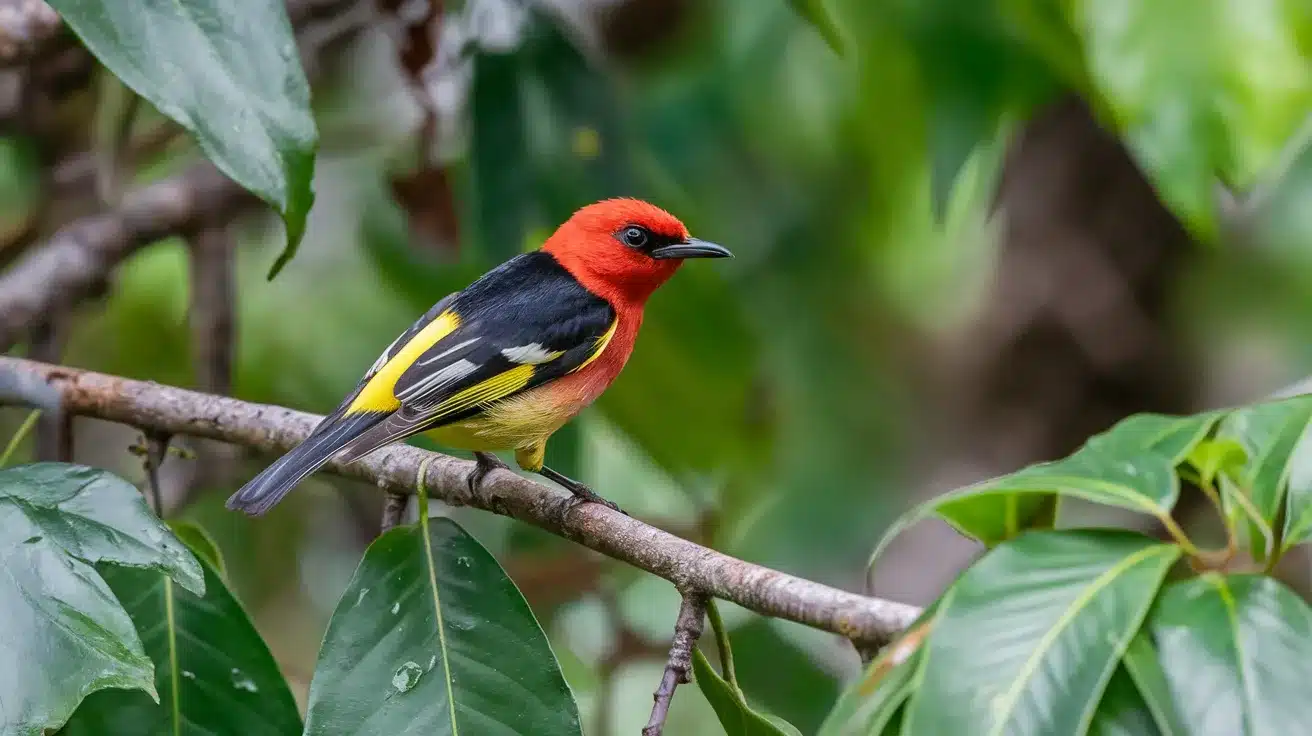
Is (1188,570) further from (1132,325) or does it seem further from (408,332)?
(1132,325)

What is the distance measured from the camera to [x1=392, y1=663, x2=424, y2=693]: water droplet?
6.50 feet

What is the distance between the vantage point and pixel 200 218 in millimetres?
3465

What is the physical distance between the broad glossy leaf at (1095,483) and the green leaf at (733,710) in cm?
27

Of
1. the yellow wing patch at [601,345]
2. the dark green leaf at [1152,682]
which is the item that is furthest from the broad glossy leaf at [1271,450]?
the yellow wing patch at [601,345]

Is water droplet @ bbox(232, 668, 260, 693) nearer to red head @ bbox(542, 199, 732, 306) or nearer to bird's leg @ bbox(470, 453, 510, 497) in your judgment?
bird's leg @ bbox(470, 453, 510, 497)

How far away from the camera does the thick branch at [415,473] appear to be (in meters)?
1.86

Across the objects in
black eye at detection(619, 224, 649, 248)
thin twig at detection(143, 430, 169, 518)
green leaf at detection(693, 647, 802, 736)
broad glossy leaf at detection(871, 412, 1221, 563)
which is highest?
black eye at detection(619, 224, 649, 248)

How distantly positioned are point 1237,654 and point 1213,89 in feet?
3.53

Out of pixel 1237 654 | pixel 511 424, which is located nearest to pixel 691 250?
pixel 511 424

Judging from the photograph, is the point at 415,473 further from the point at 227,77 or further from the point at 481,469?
the point at 227,77

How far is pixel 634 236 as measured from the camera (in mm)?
3312

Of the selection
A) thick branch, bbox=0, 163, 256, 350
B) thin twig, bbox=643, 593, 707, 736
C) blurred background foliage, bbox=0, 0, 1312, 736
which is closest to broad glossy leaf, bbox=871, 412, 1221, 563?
thin twig, bbox=643, 593, 707, 736

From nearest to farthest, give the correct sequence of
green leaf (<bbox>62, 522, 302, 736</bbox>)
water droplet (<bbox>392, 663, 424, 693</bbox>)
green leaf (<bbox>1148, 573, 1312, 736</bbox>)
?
green leaf (<bbox>1148, 573, 1312, 736</bbox>), water droplet (<bbox>392, 663, 424, 693</bbox>), green leaf (<bbox>62, 522, 302, 736</bbox>)

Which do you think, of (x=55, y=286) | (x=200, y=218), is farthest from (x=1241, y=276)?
(x=55, y=286)
